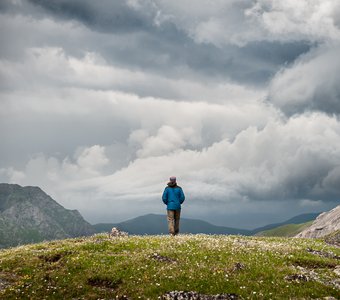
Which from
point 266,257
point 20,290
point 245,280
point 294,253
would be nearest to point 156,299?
point 245,280

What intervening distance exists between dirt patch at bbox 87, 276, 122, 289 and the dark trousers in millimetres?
14396

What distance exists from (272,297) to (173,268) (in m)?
5.97

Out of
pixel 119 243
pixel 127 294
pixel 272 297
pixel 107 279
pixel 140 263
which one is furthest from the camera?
pixel 119 243

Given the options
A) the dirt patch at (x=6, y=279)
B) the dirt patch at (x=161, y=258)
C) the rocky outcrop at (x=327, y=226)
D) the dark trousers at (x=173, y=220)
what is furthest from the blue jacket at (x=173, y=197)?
the rocky outcrop at (x=327, y=226)

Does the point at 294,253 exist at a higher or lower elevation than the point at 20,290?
higher

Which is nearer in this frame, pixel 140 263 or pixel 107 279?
pixel 107 279

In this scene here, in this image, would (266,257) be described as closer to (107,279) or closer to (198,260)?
(198,260)

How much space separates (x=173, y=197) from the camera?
36531mm

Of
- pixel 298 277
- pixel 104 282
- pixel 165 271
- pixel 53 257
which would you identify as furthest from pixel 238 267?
Answer: pixel 53 257

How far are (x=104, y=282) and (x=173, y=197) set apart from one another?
14.9 metres

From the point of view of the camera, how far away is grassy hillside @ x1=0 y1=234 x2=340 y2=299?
20.7m

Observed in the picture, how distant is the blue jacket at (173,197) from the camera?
36.4 m

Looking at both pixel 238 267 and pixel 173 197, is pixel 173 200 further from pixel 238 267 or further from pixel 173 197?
pixel 238 267

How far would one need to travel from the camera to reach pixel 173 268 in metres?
23.4
